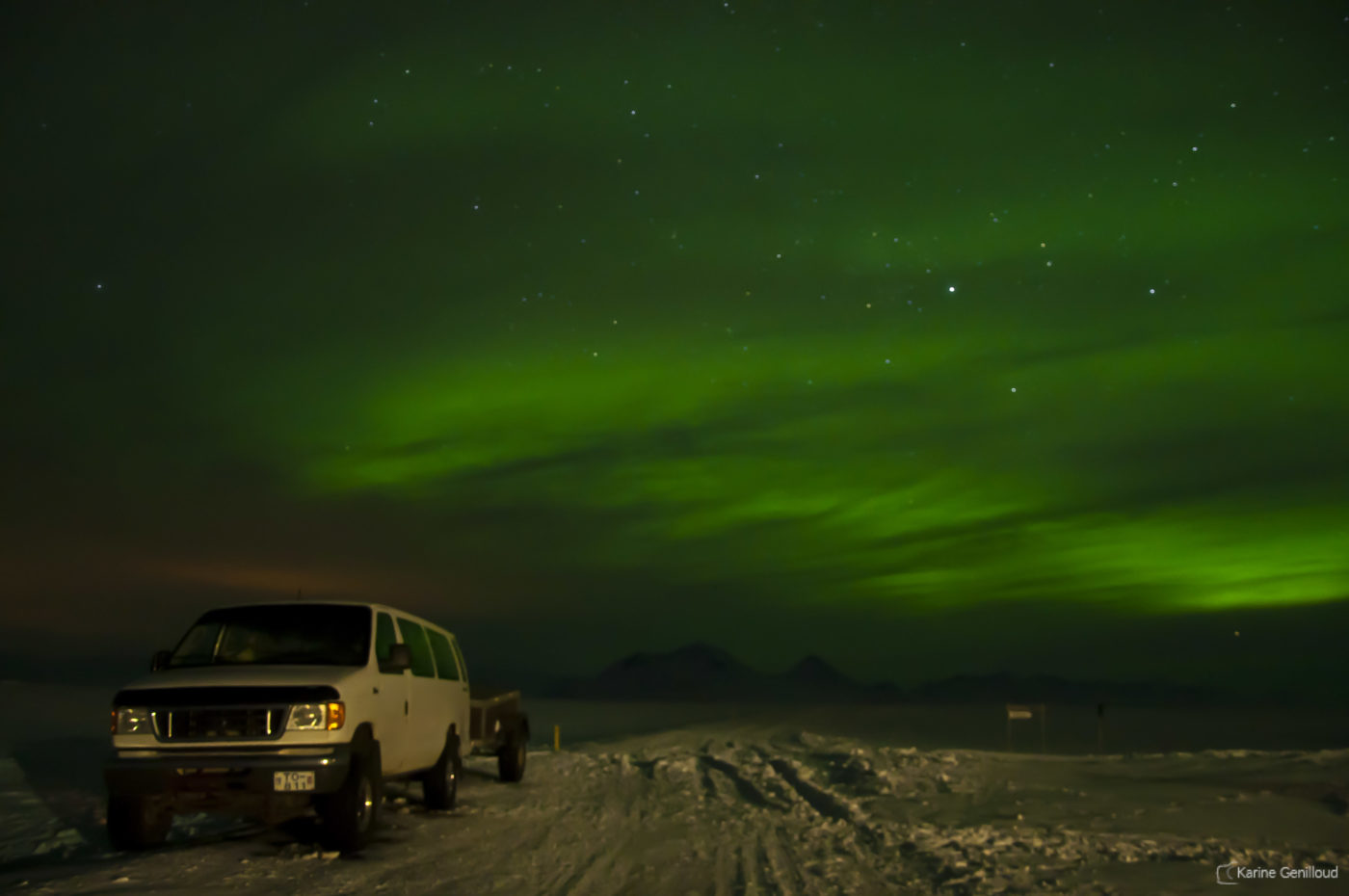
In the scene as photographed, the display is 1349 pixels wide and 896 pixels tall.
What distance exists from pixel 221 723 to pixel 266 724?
16.6 inches

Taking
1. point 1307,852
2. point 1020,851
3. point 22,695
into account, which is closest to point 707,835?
point 1020,851

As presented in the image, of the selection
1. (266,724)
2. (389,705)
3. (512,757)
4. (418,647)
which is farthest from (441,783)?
(266,724)

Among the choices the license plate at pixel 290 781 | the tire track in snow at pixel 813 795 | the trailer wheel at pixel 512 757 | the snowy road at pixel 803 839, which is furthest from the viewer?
the trailer wheel at pixel 512 757

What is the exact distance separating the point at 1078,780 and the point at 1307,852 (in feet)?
23.0

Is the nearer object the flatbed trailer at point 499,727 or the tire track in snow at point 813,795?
the tire track in snow at point 813,795

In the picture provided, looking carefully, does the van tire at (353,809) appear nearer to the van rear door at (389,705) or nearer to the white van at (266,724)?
the white van at (266,724)

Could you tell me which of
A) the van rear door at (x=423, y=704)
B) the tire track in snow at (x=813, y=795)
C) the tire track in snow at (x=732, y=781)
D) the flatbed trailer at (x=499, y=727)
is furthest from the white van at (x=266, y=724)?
the tire track in snow at (x=732, y=781)

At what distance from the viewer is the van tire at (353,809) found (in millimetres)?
10383

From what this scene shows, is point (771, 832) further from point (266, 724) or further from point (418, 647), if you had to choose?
point (266, 724)

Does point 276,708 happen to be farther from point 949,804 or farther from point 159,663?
point 949,804

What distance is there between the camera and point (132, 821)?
34.6ft

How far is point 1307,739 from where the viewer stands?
4228 centimetres

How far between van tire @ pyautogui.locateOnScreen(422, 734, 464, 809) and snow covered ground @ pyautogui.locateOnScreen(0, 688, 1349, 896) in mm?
301

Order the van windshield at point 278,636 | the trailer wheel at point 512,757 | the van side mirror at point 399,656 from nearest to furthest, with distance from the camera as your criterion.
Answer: the van side mirror at point 399,656 → the van windshield at point 278,636 → the trailer wheel at point 512,757
